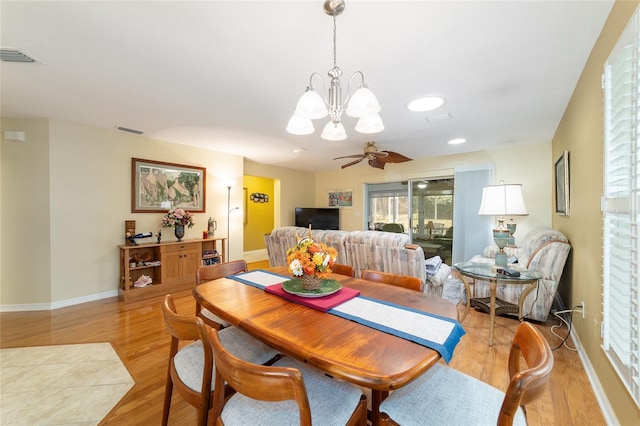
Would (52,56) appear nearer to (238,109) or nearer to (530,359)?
(238,109)

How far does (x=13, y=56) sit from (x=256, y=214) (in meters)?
5.34

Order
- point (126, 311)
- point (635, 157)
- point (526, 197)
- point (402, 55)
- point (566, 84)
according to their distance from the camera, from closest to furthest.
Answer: point (635, 157) → point (402, 55) → point (566, 84) → point (126, 311) → point (526, 197)

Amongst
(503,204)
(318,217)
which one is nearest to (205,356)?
(503,204)

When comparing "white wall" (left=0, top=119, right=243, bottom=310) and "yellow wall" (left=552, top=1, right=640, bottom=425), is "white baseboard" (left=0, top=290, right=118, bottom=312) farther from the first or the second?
"yellow wall" (left=552, top=1, right=640, bottom=425)

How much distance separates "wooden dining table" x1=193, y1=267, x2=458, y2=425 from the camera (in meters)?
0.81

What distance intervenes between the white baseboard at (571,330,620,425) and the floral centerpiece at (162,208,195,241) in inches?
187

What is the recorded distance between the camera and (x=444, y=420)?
90 centimetres

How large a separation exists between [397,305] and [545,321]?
256cm

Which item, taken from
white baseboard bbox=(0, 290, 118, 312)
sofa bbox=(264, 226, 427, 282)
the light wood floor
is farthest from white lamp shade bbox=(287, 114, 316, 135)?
white baseboard bbox=(0, 290, 118, 312)

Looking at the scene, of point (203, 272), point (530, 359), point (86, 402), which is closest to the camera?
point (530, 359)

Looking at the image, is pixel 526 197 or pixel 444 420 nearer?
pixel 444 420

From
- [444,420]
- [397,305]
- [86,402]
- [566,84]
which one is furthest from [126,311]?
[566,84]

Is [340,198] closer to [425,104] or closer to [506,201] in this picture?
[425,104]

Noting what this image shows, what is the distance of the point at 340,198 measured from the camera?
6.75 meters
